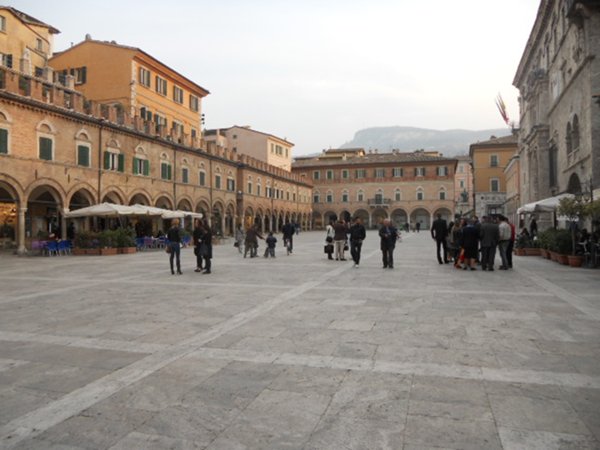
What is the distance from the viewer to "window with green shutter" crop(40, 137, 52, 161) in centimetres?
2173

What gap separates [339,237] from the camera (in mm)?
15422

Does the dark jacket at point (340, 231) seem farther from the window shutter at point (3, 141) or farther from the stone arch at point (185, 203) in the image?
the stone arch at point (185, 203)

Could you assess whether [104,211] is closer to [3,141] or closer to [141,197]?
[3,141]

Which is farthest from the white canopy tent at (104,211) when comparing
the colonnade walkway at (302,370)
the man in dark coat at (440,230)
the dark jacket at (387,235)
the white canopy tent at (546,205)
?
the white canopy tent at (546,205)

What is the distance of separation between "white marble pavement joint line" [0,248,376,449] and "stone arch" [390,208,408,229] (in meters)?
64.7

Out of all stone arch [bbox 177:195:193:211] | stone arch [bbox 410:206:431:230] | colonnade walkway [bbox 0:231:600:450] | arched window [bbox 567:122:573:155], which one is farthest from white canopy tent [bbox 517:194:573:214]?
stone arch [bbox 410:206:431:230]

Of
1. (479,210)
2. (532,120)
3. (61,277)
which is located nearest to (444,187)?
(479,210)

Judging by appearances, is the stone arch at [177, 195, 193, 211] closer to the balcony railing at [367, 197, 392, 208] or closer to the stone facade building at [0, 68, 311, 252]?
the stone facade building at [0, 68, 311, 252]

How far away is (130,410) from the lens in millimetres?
3285

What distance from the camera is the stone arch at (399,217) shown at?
68.7m

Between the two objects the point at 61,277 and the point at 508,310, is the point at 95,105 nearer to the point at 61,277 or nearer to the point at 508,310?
the point at 61,277

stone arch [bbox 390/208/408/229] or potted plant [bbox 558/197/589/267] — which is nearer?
potted plant [bbox 558/197/589/267]

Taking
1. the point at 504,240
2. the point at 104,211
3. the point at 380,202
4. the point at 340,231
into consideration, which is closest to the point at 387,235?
the point at 340,231

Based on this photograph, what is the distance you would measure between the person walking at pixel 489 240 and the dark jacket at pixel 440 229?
128 centimetres
